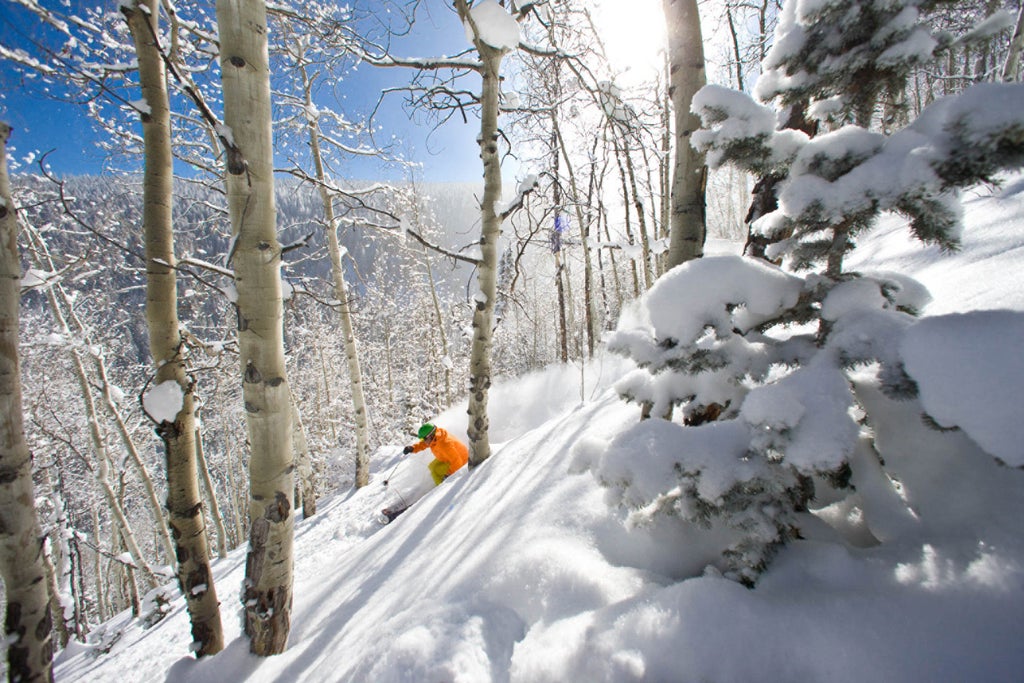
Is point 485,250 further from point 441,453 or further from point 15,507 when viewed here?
point 441,453

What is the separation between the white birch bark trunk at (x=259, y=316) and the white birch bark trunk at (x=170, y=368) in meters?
0.69

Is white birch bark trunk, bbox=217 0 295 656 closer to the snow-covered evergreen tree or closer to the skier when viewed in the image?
the snow-covered evergreen tree

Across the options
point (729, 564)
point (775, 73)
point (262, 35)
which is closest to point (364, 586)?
point (729, 564)

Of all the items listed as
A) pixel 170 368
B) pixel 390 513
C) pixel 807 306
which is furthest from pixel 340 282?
pixel 807 306

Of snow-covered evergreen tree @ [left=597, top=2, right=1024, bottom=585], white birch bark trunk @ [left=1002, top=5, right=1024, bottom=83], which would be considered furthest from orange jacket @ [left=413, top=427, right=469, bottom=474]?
white birch bark trunk @ [left=1002, top=5, right=1024, bottom=83]

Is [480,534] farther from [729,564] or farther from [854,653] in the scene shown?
[854,653]

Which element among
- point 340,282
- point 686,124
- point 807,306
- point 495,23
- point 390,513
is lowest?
point 390,513

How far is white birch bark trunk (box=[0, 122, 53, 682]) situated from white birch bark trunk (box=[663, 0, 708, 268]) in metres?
3.51

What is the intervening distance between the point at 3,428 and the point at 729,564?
3.45m

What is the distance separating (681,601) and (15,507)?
3.35 metres

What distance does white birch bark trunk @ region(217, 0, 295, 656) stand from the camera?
1.92m

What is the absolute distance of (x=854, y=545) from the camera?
1192mm

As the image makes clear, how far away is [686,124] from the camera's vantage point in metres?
1.90

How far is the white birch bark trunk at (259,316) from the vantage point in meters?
1.92
